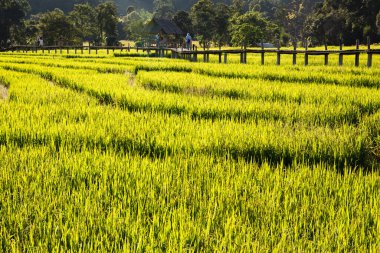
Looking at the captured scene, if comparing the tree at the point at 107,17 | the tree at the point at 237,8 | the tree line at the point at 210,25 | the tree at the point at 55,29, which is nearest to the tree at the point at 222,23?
the tree line at the point at 210,25

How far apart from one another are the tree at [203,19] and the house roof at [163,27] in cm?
277

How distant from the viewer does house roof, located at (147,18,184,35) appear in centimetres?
4444

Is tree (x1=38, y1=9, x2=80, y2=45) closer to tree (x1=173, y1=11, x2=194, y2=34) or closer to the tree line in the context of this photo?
the tree line

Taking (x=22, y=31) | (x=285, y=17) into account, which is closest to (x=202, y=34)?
(x=22, y=31)

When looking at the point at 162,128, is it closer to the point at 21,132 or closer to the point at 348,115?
the point at 21,132

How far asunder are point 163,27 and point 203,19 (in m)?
5.79

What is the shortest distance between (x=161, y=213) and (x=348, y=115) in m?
3.97

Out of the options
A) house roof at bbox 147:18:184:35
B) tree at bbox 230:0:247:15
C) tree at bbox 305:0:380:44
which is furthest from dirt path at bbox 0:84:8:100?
tree at bbox 230:0:247:15

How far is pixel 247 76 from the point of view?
34.8 ft

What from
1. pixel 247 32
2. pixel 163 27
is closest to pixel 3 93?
pixel 247 32

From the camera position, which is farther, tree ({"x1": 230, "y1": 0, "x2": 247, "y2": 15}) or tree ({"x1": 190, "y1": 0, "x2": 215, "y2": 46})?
tree ({"x1": 230, "y1": 0, "x2": 247, "y2": 15})

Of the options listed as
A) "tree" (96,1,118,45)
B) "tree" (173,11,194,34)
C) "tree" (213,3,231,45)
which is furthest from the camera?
"tree" (213,3,231,45)

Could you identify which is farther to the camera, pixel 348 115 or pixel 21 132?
pixel 348 115

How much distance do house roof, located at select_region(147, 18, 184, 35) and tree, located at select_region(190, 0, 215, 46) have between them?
9.10ft
